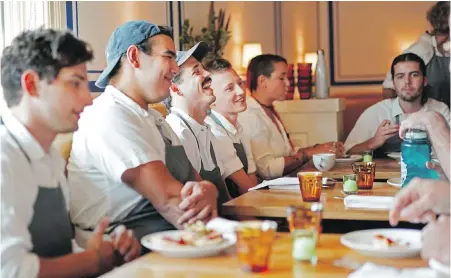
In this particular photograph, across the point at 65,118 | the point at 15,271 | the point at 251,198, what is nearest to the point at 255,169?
the point at 251,198

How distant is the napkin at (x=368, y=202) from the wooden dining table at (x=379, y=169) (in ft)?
2.30

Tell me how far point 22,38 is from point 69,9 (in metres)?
2.27

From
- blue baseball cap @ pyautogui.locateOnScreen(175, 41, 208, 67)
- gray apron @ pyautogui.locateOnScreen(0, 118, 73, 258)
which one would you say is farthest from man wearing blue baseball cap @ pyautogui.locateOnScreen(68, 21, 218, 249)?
blue baseball cap @ pyautogui.locateOnScreen(175, 41, 208, 67)

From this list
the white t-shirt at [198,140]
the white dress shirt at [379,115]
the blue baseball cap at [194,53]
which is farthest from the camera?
the white dress shirt at [379,115]

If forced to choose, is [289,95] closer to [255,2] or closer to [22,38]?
[255,2]

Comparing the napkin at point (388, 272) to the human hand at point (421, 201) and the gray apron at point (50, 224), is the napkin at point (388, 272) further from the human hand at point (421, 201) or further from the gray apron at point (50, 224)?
the gray apron at point (50, 224)

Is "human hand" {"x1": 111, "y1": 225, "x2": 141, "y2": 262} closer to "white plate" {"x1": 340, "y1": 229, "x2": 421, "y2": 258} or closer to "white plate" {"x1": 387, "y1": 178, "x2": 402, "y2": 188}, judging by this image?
"white plate" {"x1": 340, "y1": 229, "x2": 421, "y2": 258}

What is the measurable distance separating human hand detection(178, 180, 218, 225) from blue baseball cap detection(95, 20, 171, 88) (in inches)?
22.8

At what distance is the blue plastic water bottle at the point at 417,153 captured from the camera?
2299 millimetres

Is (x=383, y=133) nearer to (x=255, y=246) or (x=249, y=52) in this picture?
(x=249, y=52)

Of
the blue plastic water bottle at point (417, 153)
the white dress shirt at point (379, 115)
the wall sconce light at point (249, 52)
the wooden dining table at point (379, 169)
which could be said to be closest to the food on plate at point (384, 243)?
the blue plastic water bottle at point (417, 153)

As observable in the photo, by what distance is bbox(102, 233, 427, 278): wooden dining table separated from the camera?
4.66ft

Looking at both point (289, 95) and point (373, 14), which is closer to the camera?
point (289, 95)

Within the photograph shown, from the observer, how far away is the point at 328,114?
17.1 ft
